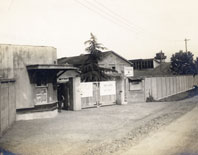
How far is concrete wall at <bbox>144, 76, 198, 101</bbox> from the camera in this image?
20.6 m

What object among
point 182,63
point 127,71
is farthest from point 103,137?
point 182,63

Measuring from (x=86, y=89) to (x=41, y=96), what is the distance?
406 cm

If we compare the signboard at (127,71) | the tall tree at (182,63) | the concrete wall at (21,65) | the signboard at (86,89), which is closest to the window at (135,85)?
the signboard at (127,71)

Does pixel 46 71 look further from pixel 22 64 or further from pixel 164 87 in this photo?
pixel 164 87

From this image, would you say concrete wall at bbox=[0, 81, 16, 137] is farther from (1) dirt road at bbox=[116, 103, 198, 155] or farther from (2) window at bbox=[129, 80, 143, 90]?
(2) window at bbox=[129, 80, 143, 90]

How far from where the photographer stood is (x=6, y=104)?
10359 mm

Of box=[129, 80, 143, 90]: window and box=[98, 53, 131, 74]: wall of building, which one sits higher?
box=[98, 53, 131, 74]: wall of building

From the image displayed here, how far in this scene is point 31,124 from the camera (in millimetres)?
11727

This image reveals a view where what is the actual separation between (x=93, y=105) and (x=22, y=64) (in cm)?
655

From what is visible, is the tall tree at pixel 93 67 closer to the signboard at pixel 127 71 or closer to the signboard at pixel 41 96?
the signboard at pixel 127 71

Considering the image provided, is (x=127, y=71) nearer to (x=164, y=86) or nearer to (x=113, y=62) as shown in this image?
(x=164, y=86)

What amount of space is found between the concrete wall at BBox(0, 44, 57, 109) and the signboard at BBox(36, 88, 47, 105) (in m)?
0.26

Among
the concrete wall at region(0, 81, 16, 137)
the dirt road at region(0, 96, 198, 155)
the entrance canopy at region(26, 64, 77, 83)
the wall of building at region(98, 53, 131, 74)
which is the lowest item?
the dirt road at region(0, 96, 198, 155)

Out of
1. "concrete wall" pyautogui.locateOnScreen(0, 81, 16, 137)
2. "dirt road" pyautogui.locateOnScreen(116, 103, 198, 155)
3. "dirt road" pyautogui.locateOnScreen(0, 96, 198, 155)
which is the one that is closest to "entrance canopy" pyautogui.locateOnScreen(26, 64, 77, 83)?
"concrete wall" pyautogui.locateOnScreen(0, 81, 16, 137)
